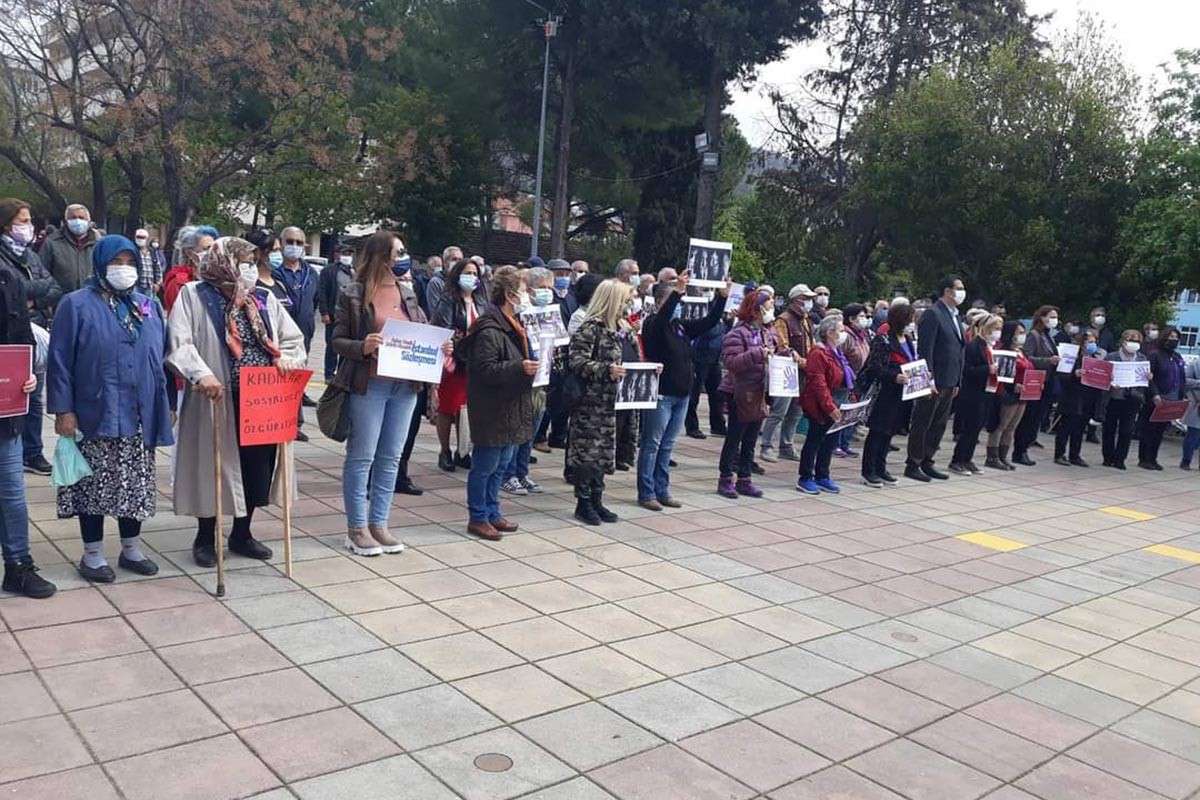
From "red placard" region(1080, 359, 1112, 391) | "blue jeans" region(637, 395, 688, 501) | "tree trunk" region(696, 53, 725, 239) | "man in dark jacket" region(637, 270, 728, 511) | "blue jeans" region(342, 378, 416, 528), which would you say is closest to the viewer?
"blue jeans" region(342, 378, 416, 528)

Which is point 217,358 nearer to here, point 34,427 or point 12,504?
point 12,504

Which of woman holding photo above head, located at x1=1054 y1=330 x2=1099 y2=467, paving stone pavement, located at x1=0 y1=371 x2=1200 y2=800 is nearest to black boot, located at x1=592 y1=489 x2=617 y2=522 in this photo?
paving stone pavement, located at x1=0 y1=371 x2=1200 y2=800

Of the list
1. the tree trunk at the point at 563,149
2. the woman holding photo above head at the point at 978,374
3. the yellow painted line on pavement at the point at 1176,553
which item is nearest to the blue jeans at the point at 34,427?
the yellow painted line on pavement at the point at 1176,553

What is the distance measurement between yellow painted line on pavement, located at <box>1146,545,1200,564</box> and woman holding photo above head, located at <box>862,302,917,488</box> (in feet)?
8.52

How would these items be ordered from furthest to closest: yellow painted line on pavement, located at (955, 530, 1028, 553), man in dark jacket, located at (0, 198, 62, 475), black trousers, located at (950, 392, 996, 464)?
black trousers, located at (950, 392, 996, 464) < yellow painted line on pavement, located at (955, 530, 1028, 553) < man in dark jacket, located at (0, 198, 62, 475)

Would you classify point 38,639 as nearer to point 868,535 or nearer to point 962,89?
point 868,535

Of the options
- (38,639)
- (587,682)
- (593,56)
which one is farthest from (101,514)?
(593,56)

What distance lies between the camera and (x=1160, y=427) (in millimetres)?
13859

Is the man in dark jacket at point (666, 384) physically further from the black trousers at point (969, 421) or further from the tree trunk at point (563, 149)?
the tree trunk at point (563, 149)

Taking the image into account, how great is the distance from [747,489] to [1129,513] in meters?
4.44

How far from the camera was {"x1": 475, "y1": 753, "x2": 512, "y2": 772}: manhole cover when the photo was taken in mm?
3664

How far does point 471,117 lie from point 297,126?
17.5 ft

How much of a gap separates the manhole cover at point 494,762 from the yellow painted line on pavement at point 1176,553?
7.06m

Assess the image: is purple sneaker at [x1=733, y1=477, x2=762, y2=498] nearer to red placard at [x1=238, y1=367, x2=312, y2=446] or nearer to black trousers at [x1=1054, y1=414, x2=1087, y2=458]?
red placard at [x1=238, y1=367, x2=312, y2=446]
